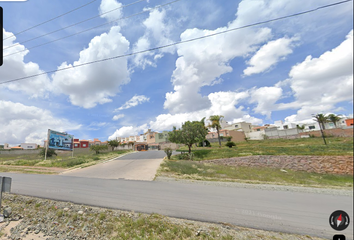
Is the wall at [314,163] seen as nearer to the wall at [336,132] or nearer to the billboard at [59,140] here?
the wall at [336,132]

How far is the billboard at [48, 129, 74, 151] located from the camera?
19.3 metres

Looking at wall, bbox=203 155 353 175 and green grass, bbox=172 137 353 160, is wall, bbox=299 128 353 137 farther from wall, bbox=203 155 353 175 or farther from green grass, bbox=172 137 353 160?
wall, bbox=203 155 353 175

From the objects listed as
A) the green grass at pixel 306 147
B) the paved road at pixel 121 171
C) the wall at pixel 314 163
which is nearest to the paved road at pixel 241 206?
the wall at pixel 314 163

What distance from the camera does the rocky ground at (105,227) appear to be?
9.58 ft

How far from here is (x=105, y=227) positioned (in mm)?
3205

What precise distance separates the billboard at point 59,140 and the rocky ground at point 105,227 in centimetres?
Answer: 1975

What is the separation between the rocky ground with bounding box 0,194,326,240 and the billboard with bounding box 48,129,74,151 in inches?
778

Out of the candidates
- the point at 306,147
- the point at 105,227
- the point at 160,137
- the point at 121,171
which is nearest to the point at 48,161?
the point at 121,171

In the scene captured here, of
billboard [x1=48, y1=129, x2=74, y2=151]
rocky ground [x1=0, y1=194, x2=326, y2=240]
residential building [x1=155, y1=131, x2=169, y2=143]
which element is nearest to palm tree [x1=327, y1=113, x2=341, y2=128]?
rocky ground [x1=0, y1=194, x2=326, y2=240]

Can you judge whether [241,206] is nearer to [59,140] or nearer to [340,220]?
[340,220]

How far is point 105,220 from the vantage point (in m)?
3.50

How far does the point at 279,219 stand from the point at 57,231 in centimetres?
532

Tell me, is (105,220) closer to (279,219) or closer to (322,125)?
(279,219)

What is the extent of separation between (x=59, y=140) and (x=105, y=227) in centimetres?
2368
